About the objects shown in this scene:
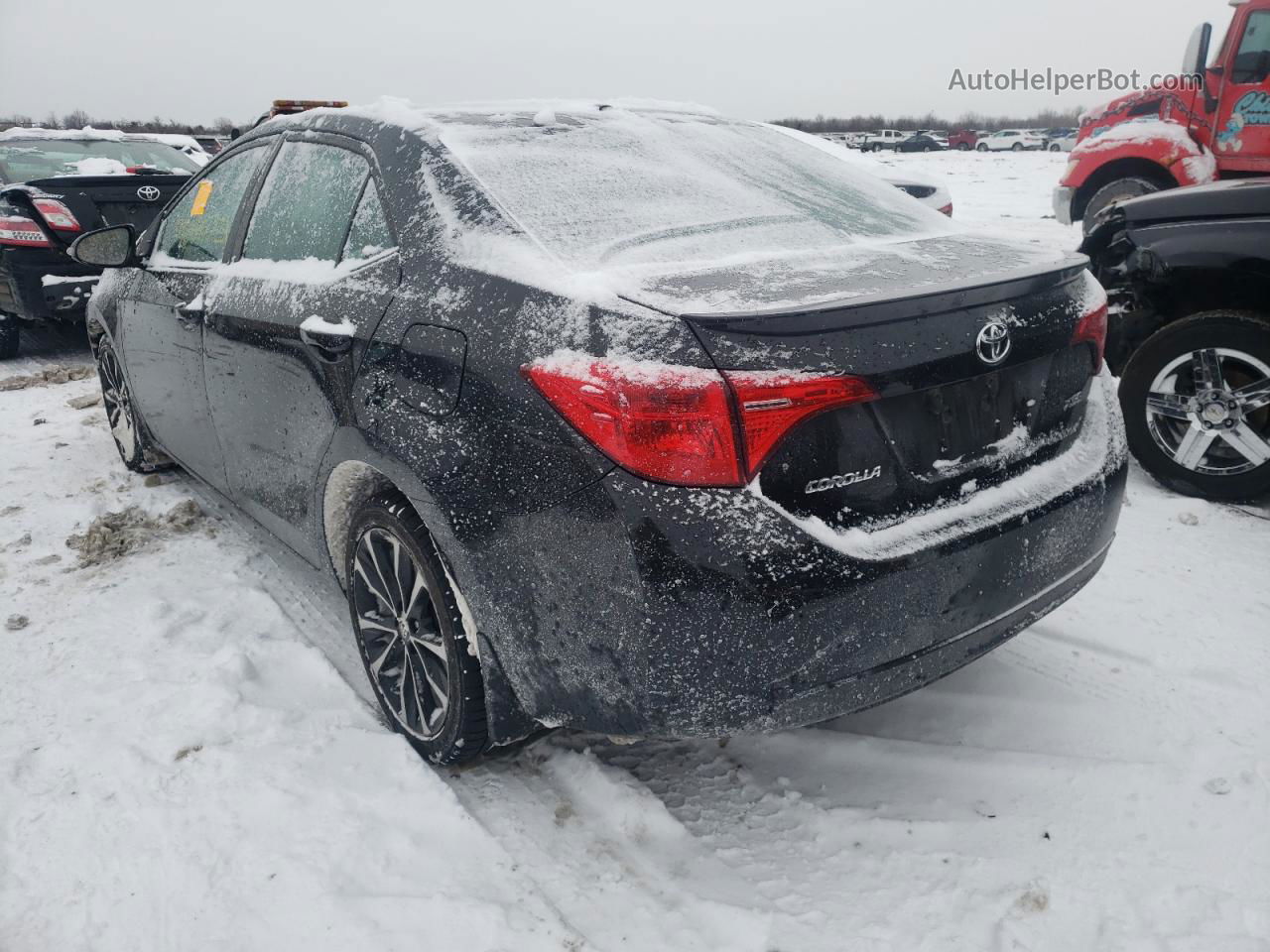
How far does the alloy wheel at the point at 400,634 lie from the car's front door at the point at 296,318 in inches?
12.9

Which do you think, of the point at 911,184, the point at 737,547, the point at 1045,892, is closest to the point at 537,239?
the point at 737,547

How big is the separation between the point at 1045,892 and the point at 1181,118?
903 centimetres

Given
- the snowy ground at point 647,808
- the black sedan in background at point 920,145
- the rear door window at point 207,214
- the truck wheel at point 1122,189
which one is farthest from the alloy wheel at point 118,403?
the black sedan in background at point 920,145

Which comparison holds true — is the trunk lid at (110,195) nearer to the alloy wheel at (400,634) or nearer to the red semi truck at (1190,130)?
the alloy wheel at (400,634)

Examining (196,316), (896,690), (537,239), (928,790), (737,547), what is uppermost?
(537,239)

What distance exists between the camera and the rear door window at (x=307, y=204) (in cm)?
243

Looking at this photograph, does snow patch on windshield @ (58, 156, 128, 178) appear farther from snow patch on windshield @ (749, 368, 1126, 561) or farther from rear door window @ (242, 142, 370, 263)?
snow patch on windshield @ (749, 368, 1126, 561)

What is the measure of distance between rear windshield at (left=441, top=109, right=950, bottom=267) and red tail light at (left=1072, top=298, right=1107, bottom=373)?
19.4 inches

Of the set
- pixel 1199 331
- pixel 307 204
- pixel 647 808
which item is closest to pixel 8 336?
pixel 307 204

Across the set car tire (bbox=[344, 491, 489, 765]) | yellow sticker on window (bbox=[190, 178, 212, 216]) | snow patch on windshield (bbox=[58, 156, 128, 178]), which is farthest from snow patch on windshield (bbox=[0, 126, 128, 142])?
car tire (bbox=[344, 491, 489, 765])

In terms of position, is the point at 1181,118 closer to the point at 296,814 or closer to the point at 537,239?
the point at 537,239

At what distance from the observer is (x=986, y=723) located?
2414 mm

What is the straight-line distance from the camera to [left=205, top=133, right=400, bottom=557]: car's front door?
89.4 inches

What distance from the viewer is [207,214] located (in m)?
3.33
